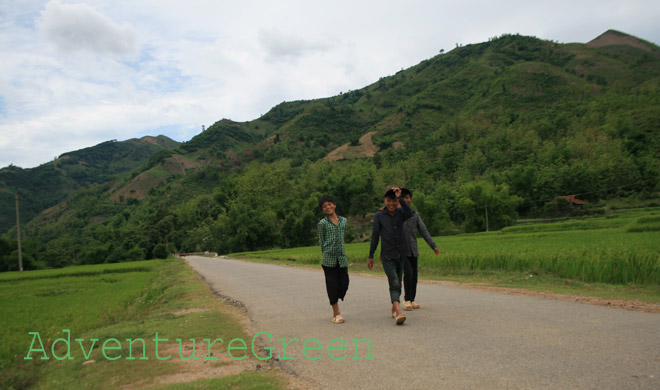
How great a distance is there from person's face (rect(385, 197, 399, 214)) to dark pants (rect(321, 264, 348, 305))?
1226 millimetres

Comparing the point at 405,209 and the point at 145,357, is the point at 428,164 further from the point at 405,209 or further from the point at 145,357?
the point at 145,357

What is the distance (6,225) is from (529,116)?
178 metres

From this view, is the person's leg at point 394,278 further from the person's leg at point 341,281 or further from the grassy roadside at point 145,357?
the grassy roadside at point 145,357

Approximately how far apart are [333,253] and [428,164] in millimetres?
92391

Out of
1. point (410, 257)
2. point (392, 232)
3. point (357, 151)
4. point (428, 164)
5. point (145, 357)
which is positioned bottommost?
point (145, 357)

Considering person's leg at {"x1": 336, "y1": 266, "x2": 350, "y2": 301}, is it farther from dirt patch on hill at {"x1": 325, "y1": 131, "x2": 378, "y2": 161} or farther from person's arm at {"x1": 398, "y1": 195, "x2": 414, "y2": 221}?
dirt patch on hill at {"x1": 325, "y1": 131, "x2": 378, "y2": 161}

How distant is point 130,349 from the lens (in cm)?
532

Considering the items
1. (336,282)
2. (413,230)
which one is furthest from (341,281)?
(413,230)

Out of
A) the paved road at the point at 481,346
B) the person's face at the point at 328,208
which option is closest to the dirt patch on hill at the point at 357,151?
the person's face at the point at 328,208

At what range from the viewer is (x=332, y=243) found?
6.22m

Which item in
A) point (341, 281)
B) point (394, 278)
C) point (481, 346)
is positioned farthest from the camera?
point (341, 281)

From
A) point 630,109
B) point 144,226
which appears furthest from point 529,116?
point 144,226

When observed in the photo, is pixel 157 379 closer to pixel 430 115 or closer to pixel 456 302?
pixel 456 302

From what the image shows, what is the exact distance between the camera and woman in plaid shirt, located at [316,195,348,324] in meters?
6.22
